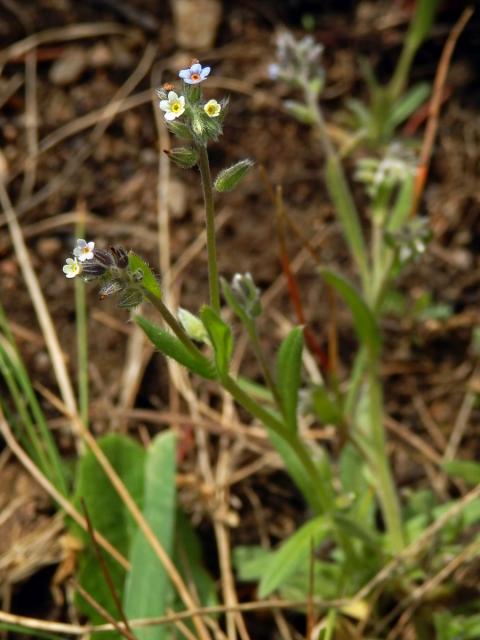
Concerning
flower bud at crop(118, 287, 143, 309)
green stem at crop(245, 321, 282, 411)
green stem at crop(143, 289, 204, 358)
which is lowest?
green stem at crop(245, 321, 282, 411)

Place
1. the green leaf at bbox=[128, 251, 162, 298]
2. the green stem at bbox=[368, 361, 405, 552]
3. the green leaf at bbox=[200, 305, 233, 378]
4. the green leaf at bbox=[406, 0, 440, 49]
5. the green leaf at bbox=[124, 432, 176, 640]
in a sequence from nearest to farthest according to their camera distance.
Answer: the green leaf at bbox=[128, 251, 162, 298]
the green leaf at bbox=[200, 305, 233, 378]
the green leaf at bbox=[124, 432, 176, 640]
the green stem at bbox=[368, 361, 405, 552]
the green leaf at bbox=[406, 0, 440, 49]

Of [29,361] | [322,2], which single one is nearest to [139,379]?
[29,361]

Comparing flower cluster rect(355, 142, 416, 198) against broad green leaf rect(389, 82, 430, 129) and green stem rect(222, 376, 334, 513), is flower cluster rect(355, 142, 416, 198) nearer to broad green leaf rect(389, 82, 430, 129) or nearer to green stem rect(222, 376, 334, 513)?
broad green leaf rect(389, 82, 430, 129)

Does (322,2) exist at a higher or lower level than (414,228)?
higher

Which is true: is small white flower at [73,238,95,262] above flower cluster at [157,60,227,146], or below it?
below

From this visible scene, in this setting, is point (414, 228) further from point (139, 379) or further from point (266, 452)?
point (139, 379)

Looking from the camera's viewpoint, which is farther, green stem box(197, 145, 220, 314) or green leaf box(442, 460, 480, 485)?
green leaf box(442, 460, 480, 485)

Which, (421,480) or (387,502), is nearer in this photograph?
(387,502)

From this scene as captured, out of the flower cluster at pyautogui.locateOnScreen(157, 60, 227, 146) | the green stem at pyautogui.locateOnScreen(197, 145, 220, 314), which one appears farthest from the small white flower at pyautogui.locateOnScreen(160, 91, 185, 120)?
the green stem at pyautogui.locateOnScreen(197, 145, 220, 314)
